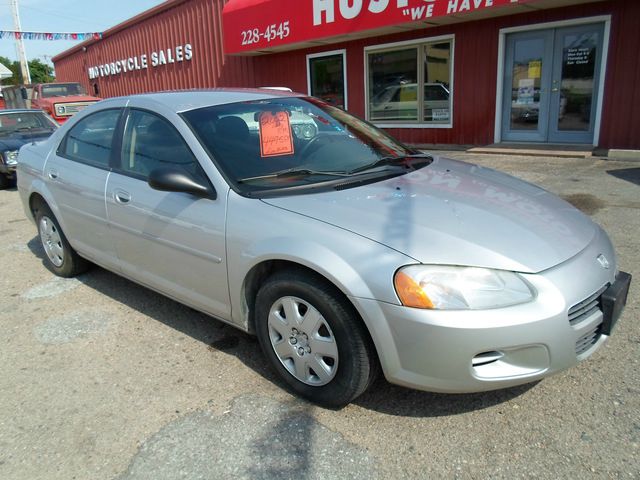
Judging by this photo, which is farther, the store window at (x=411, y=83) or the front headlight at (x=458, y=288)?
the store window at (x=411, y=83)

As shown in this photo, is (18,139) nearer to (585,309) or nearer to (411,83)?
(411,83)

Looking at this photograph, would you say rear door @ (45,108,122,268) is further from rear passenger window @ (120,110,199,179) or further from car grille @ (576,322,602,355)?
car grille @ (576,322,602,355)

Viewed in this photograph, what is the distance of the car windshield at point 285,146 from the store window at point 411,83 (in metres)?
8.29

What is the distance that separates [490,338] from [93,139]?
330 centimetres

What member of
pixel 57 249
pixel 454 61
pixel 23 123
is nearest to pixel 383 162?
pixel 57 249

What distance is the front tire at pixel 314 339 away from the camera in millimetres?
2375

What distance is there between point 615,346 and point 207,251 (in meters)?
2.46

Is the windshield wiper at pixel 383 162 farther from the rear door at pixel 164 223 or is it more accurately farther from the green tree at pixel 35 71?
the green tree at pixel 35 71

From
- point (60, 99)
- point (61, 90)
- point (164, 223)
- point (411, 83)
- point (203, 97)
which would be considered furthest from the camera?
point (61, 90)

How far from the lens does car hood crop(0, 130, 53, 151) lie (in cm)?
901

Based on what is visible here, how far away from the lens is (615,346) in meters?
3.04

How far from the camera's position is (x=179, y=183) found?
284cm

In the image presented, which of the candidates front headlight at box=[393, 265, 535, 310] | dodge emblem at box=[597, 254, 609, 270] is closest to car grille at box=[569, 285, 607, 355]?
dodge emblem at box=[597, 254, 609, 270]

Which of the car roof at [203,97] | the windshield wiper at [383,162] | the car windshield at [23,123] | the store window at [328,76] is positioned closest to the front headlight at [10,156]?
the car windshield at [23,123]
